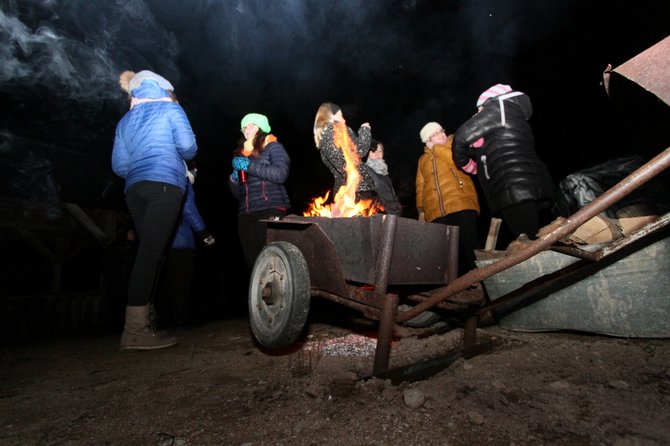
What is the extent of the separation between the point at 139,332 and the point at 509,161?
367cm

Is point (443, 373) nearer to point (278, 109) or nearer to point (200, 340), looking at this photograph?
point (200, 340)

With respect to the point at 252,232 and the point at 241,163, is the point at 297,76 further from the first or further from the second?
the point at 252,232

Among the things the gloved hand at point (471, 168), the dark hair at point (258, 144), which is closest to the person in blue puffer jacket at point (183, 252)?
the dark hair at point (258, 144)

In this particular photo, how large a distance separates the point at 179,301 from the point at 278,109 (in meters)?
20.3

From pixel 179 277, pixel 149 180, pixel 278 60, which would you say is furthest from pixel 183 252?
pixel 278 60

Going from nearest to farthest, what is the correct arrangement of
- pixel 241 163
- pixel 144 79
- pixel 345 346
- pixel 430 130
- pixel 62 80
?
1. pixel 345 346
2. pixel 144 79
3. pixel 241 163
4. pixel 430 130
5. pixel 62 80

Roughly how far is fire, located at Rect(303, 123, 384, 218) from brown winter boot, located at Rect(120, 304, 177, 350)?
1.79 metres

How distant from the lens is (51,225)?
7.14m

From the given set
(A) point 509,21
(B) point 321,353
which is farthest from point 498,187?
(A) point 509,21

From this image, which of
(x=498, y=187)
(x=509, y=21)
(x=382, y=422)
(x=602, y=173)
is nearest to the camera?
(x=382, y=422)

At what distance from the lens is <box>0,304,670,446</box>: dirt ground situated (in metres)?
1.40

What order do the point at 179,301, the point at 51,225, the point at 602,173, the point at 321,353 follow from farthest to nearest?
the point at 51,225, the point at 179,301, the point at 602,173, the point at 321,353

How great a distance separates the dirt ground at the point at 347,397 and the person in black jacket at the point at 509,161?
108 cm

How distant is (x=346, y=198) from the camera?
3.66 m
